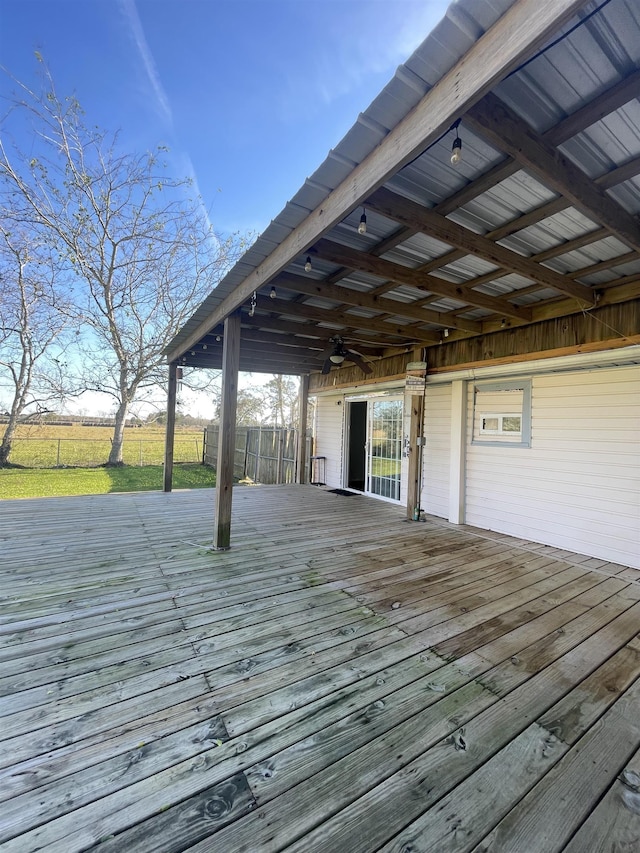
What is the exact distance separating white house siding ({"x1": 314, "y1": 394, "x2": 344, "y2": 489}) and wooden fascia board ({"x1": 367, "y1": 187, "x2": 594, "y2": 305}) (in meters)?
Result: 5.10

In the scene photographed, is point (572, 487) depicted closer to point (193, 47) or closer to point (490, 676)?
point (490, 676)

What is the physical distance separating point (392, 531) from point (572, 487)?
207cm

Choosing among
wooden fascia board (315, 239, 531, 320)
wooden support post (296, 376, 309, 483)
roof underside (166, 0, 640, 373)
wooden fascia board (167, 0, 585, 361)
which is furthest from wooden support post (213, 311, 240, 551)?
wooden support post (296, 376, 309, 483)

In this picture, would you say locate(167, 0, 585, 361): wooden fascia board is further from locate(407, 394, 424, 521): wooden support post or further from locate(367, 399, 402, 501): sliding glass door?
locate(367, 399, 402, 501): sliding glass door

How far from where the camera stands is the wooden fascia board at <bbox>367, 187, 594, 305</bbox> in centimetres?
211

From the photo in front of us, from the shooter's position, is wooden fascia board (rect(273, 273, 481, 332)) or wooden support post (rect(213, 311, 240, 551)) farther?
wooden support post (rect(213, 311, 240, 551))

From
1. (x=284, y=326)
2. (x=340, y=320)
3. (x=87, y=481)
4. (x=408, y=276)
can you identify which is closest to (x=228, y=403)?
(x=284, y=326)

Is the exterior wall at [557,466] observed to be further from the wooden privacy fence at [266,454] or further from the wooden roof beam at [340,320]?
the wooden privacy fence at [266,454]

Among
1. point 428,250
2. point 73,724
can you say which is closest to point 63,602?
point 73,724

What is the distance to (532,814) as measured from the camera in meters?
1.17


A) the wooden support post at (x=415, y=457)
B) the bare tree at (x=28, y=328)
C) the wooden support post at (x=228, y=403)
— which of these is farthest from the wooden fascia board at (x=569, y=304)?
the bare tree at (x=28, y=328)

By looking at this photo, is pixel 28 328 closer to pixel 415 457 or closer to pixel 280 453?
pixel 280 453

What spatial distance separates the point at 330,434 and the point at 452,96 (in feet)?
23.3

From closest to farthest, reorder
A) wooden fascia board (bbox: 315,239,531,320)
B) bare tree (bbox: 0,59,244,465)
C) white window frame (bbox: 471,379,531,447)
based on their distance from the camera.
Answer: wooden fascia board (bbox: 315,239,531,320) → white window frame (bbox: 471,379,531,447) → bare tree (bbox: 0,59,244,465)
